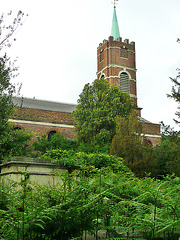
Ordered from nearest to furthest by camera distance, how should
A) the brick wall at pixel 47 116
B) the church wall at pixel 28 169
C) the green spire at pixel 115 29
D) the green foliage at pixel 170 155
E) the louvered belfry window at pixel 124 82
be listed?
the church wall at pixel 28 169
the green foliage at pixel 170 155
the brick wall at pixel 47 116
the louvered belfry window at pixel 124 82
the green spire at pixel 115 29

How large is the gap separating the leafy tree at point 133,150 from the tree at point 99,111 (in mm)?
3856

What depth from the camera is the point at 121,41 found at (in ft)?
122

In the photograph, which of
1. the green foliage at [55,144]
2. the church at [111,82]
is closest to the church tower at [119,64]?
the church at [111,82]

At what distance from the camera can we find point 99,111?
23812 millimetres

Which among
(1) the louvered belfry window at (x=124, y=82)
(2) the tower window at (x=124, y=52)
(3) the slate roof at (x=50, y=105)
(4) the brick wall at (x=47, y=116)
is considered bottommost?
(4) the brick wall at (x=47, y=116)

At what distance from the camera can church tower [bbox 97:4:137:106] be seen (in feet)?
116

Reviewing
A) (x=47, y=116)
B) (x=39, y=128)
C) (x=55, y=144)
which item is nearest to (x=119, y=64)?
(x=47, y=116)

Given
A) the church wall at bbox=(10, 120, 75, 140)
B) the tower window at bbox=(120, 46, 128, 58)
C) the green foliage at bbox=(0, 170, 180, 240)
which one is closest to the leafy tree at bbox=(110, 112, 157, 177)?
the church wall at bbox=(10, 120, 75, 140)

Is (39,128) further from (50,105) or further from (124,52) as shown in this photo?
(124,52)

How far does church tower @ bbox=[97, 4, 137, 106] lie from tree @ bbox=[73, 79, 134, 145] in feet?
32.6

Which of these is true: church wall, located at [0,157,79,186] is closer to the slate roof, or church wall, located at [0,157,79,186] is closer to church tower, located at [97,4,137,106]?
the slate roof

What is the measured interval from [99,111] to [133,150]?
6.82 m

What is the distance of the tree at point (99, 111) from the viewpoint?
2344 cm

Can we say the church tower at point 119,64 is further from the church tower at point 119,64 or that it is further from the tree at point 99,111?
the tree at point 99,111
